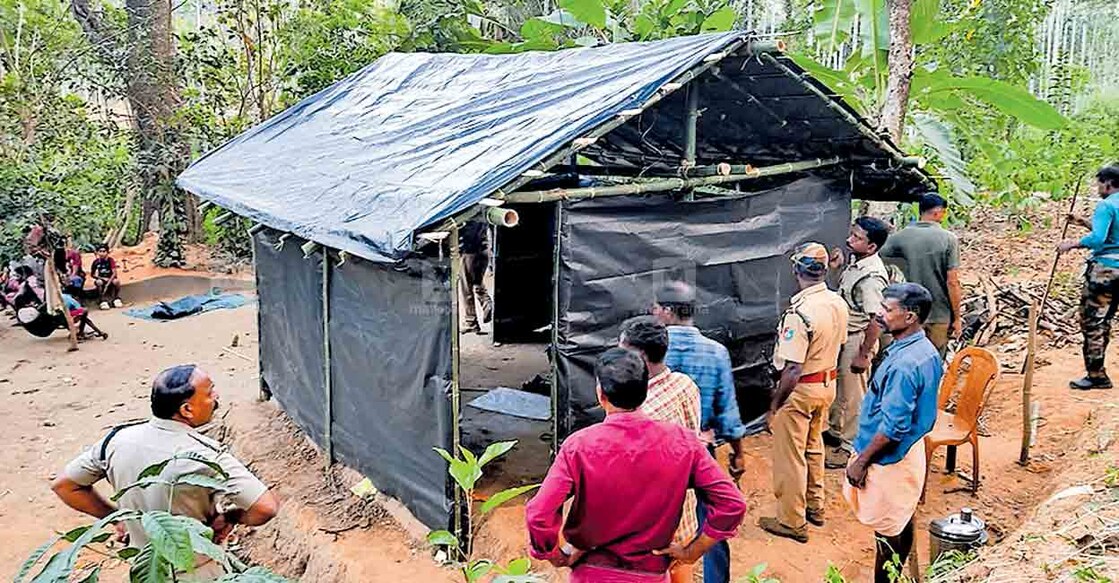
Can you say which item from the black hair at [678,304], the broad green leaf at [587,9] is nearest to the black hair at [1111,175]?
the black hair at [678,304]

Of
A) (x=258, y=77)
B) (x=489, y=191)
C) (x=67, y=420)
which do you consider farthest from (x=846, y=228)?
(x=258, y=77)

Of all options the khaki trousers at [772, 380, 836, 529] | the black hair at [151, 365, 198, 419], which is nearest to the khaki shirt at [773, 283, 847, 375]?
the khaki trousers at [772, 380, 836, 529]

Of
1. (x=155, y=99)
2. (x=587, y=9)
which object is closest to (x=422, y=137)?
(x=587, y=9)

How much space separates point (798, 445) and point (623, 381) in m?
2.49

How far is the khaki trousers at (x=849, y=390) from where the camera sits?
6.07 metres

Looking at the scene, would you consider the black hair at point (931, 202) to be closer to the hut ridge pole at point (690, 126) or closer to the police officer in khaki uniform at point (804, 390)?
the police officer in khaki uniform at point (804, 390)

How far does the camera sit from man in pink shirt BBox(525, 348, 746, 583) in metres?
3.01

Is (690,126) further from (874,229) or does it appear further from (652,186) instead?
(874,229)

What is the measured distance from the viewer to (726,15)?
10383 mm

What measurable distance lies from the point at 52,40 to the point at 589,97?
13.1 meters

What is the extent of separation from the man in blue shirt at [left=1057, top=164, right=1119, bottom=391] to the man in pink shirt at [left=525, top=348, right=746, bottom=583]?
4705 millimetres

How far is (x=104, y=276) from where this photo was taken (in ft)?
43.2

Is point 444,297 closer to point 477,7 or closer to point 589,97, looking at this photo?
point 589,97

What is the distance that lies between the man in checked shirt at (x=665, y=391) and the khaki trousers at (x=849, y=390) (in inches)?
97.3
